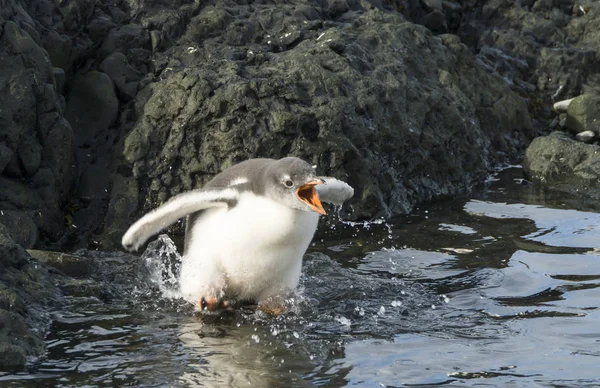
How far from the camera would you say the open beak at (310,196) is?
635 centimetres

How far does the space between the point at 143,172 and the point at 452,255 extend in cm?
294

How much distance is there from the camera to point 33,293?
6836mm

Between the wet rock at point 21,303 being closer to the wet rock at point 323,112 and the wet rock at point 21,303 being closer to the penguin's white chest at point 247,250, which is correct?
the penguin's white chest at point 247,250

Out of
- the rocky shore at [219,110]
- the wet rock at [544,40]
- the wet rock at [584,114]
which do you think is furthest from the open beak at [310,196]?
the wet rock at [544,40]

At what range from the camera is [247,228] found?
259 inches

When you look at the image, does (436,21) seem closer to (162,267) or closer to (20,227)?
(162,267)

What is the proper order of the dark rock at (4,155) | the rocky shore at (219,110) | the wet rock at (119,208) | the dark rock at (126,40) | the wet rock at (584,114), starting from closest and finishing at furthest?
the dark rock at (4,155) → the wet rock at (119,208) → the rocky shore at (219,110) → the dark rock at (126,40) → the wet rock at (584,114)

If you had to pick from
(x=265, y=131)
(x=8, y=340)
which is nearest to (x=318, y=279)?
(x=265, y=131)

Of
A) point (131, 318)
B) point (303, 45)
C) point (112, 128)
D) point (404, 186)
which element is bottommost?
point (131, 318)

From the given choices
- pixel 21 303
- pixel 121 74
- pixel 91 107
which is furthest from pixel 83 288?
pixel 121 74

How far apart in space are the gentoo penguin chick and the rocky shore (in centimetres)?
107

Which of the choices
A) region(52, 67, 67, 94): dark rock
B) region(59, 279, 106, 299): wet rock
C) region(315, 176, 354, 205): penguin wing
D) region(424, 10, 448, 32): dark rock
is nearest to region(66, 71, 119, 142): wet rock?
region(52, 67, 67, 94): dark rock

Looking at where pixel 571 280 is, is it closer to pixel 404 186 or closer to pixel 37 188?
pixel 404 186

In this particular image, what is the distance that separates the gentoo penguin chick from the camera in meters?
6.47
